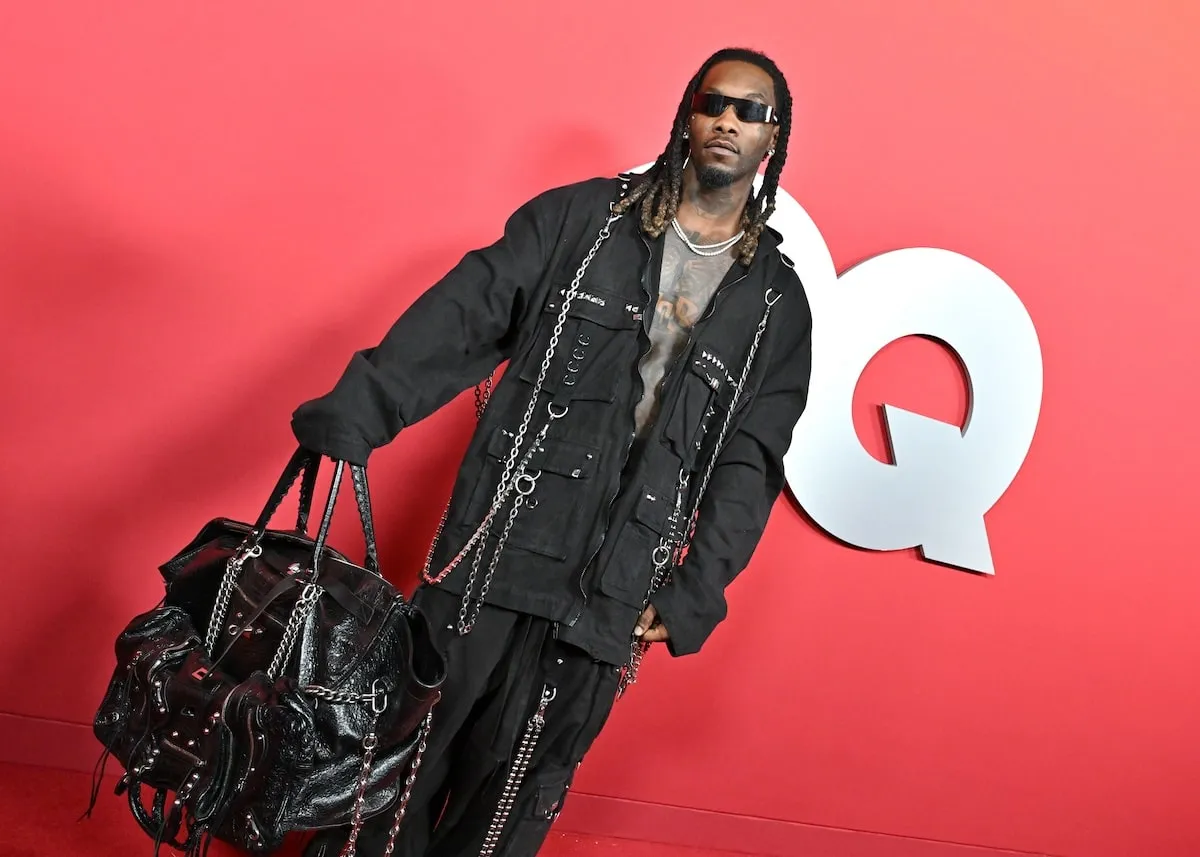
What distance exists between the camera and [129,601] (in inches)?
112

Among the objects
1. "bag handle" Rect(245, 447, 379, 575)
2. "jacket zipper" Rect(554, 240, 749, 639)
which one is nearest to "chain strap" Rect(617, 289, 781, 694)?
"jacket zipper" Rect(554, 240, 749, 639)

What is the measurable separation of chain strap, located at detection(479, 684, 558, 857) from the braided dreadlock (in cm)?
93

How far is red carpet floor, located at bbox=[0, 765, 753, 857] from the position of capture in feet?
7.98

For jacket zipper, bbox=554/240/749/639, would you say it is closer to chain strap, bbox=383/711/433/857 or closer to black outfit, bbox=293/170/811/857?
black outfit, bbox=293/170/811/857

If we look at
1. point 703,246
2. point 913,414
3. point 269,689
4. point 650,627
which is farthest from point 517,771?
point 913,414

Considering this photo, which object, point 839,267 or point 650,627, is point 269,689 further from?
point 839,267

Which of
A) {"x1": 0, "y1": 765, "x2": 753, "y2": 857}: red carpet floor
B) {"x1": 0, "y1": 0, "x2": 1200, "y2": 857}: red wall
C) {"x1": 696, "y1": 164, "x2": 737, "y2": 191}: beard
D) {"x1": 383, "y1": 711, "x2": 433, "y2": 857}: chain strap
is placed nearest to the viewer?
{"x1": 383, "y1": 711, "x2": 433, "y2": 857}: chain strap

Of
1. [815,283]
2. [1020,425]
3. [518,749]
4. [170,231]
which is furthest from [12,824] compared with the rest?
[1020,425]

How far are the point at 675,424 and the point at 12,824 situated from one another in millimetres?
1733

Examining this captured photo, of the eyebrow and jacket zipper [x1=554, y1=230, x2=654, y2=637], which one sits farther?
the eyebrow

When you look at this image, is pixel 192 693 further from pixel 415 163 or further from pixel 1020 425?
pixel 1020 425

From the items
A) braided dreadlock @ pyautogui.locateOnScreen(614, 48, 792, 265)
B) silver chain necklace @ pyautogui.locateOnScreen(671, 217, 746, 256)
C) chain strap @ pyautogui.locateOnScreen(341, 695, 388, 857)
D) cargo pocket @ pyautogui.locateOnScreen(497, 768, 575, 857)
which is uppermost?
braided dreadlock @ pyautogui.locateOnScreen(614, 48, 792, 265)

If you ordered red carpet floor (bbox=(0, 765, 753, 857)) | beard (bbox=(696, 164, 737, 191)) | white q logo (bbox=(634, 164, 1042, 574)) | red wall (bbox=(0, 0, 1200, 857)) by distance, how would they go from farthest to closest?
white q logo (bbox=(634, 164, 1042, 574)) < red wall (bbox=(0, 0, 1200, 857)) < red carpet floor (bbox=(0, 765, 753, 857)) < beard (bbox=(696, 164, 737, 191))

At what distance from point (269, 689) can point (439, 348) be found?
0.66 metres
